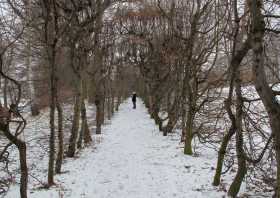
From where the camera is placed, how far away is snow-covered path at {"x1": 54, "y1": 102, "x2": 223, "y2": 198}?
866cm

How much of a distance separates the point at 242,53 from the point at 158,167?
18.9 feet

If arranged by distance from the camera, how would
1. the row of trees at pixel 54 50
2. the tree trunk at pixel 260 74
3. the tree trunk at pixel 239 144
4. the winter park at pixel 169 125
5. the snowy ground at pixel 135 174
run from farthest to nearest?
the snowy ground at pixel 135 174
the tree trunk at pixel 239 144
the row of trees at pixel 54 50
the winter park at pixel 169 125
the tree trunk at pixel 260 74

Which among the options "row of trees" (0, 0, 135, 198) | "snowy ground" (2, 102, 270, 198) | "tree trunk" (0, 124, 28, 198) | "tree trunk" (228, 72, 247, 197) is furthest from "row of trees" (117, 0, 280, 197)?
"tree trunk" (0, 124, 28, 198)

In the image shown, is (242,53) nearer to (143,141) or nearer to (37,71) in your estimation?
(143,141)

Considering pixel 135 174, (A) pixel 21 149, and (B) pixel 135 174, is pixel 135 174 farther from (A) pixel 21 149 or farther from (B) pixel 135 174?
(A) pixel 21 149

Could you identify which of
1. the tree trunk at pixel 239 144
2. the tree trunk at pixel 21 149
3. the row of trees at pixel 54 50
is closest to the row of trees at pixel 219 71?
the tree trunk at pixel 239 144

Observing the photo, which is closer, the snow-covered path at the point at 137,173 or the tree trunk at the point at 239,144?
the tree trunk at the point at 239,144

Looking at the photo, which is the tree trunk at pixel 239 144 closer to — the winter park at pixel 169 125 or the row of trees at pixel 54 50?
the winter park at pixel 169 125

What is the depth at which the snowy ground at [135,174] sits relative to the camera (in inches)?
338

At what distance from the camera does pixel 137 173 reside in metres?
10.4

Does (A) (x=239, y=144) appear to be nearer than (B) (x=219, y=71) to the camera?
Yes

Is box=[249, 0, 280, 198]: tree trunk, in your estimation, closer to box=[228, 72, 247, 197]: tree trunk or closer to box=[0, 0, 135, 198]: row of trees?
box=[228, 72, 247, 197]: tree trunk

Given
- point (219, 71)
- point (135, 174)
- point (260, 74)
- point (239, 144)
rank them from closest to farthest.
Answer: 1. point (260, 74)
2. point (239, 144)
3. point (135, 174)
4. point (219, 71)

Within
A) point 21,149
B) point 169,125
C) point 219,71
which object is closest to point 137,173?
point 21,149
